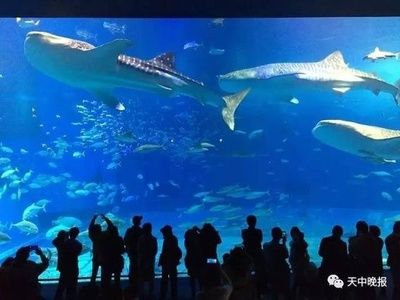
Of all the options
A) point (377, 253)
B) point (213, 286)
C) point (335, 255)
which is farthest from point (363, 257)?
point (213, 286)

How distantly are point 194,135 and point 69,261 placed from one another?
1068cm

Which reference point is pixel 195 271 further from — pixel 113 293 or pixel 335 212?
pixel 335 212

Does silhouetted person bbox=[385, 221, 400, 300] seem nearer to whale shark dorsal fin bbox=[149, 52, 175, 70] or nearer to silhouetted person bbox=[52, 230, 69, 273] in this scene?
silhouetted person bbox=[52, 230, 69, 273]

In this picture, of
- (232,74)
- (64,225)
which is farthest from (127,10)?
(64,225)

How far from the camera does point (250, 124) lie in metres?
18.2

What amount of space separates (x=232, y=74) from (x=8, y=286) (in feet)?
21.7

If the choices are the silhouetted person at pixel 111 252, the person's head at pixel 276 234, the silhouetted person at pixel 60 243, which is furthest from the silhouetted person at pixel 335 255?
the silhouetted person at pixel 60 243

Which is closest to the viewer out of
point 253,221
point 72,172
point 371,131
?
point 253,221

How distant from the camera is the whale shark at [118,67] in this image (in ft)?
21.8

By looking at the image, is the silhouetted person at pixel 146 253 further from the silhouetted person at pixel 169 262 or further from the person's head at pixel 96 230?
the person's head at pixel 96 230

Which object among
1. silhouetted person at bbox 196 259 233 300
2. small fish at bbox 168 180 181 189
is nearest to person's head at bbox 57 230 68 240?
silhouetted person at bbox 196 259 233 300

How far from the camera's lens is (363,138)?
27.4 feet

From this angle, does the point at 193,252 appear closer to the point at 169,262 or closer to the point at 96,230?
the point at 169,262

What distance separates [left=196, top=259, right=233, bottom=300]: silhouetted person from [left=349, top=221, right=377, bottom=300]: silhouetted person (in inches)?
88.5
